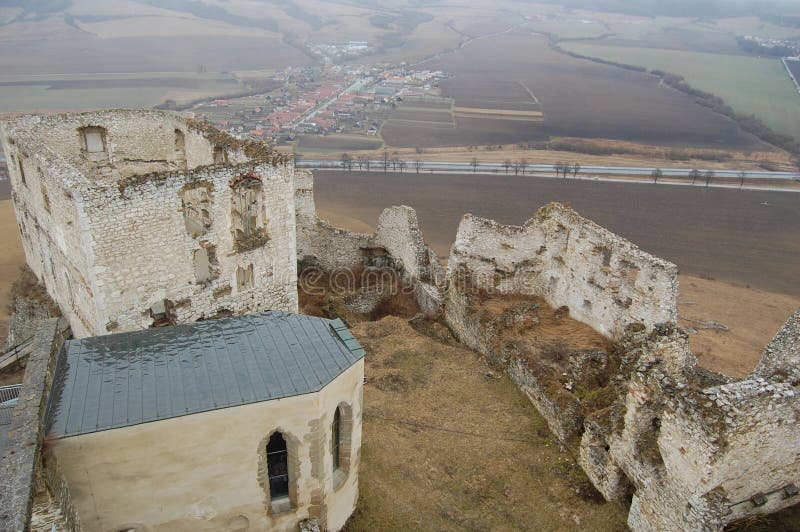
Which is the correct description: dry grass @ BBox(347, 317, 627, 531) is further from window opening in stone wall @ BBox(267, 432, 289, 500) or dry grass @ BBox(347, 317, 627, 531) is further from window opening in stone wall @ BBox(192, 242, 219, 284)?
window opening in stone wall @ BBox(192, 242, 219, 284)

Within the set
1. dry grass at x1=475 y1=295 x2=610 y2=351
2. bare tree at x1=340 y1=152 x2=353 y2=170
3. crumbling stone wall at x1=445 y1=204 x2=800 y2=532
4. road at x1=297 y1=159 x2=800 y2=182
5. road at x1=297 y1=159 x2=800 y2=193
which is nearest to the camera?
crumbling stone wall at x1=445 y1=204 x2=800 y2=532

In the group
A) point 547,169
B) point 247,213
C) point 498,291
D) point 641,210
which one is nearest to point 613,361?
point 498,291

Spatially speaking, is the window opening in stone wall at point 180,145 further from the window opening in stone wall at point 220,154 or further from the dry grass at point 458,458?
the dry grass at point 458,458

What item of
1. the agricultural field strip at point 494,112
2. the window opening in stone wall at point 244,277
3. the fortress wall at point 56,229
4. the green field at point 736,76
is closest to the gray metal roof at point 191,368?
the fortress wall at point 56,229

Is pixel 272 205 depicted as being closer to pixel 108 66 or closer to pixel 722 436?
pixel 722 436

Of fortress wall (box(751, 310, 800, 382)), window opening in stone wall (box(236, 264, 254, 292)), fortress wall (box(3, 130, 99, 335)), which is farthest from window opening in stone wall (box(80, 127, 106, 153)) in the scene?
fortress wall (box(751, 310, 800, 382))
